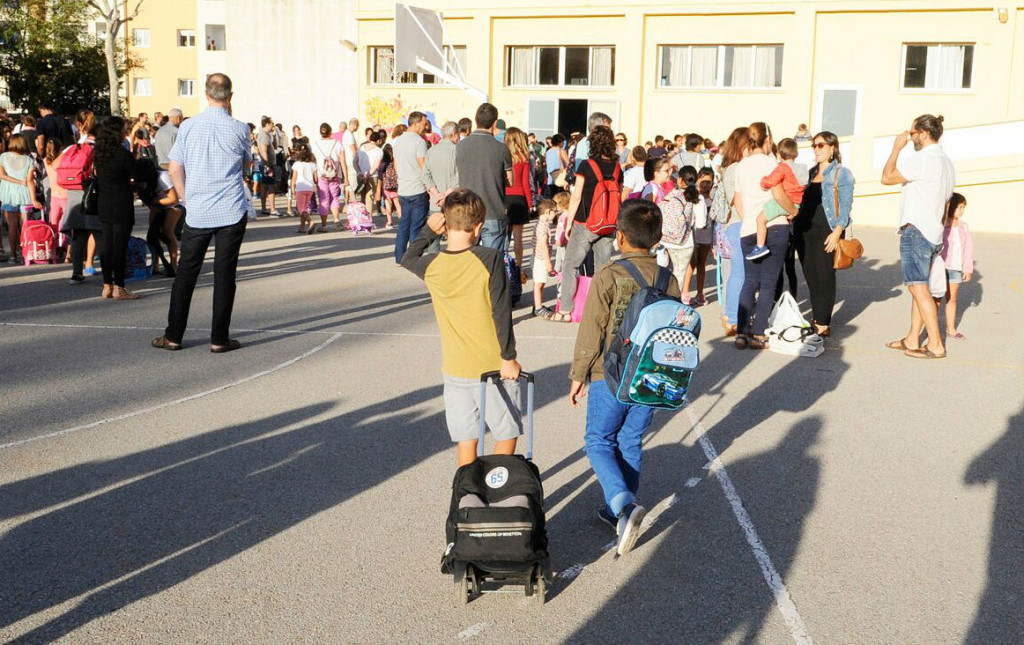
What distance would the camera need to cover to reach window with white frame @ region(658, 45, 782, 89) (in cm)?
3089

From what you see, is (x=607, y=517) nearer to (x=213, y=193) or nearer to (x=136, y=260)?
(x=213, y=193)

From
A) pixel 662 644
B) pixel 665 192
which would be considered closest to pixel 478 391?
pixel 662 644

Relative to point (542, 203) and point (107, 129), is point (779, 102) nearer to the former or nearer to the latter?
point (542, 203)

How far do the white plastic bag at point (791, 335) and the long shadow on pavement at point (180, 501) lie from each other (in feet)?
12.2

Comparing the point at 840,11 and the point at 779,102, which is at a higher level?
the point at 840,11

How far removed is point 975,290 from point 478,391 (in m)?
11.0

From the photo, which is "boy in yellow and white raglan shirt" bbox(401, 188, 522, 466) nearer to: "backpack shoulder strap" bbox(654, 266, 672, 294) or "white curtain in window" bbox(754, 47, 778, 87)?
"backpack shoulder strap" bbox(654, 266, 672, 294)

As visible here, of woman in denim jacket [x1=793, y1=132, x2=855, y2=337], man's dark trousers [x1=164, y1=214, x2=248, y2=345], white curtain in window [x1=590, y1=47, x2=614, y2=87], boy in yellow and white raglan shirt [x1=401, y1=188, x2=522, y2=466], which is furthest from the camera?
white curtain in window [x1=590, y1=47, x2=614, y2=87]

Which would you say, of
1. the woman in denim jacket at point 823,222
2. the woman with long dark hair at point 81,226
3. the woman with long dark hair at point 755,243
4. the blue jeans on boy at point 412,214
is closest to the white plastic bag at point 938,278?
the woman in denim jacket at point 823,222

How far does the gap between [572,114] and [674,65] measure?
11.8ft

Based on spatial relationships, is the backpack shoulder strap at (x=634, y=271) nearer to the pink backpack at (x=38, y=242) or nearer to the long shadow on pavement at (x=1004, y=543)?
the long shadow on pavement at (x=1004, y=543)

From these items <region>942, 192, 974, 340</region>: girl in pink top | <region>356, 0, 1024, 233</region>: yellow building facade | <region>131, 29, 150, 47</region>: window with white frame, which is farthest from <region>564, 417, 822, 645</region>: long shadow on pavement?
<region>131, 29, 150, 47</region>: window with white frame

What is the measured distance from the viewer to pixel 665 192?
11.7 metres

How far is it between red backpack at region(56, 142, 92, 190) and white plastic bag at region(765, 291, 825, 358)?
8290 mm
